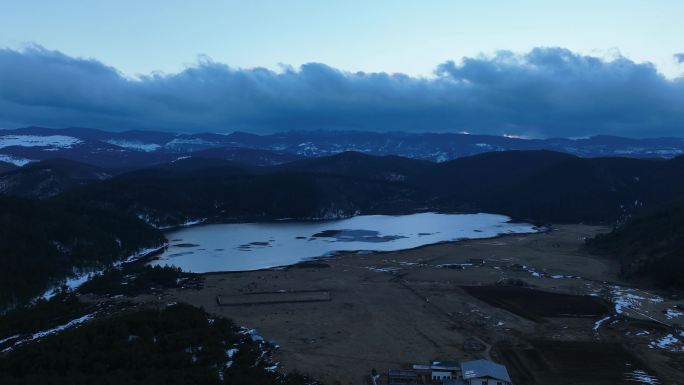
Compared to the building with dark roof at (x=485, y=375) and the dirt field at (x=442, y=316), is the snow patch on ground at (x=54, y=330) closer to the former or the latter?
the dirt field at (x=442, y=316)

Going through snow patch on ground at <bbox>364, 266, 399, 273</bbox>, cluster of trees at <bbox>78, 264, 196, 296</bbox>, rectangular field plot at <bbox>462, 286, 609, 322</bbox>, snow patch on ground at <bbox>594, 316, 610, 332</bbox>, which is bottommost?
snow patch on ground at <bbox>364, 266, 399, 273</bbox>

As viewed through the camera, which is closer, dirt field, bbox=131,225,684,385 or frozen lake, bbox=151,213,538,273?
dirt field, bbox=131,225,684,385

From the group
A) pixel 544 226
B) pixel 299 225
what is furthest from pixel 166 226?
pixel 544 226

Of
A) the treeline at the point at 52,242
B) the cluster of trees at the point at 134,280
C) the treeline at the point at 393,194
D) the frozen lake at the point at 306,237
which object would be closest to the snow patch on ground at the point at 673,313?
the frozen lake at the point at 306,237

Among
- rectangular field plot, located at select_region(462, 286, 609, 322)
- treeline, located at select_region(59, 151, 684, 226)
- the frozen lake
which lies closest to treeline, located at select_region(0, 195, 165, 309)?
the frozen lake

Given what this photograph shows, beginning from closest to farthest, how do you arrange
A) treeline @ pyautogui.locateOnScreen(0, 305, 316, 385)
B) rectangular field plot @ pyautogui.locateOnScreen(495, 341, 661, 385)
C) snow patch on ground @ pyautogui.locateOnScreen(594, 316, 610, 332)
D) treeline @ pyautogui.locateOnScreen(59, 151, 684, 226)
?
treeline @ pyautogui.locateOnScreen(0, 305, 316, 385), rectangular field plot @ pyautogui.locateOnScreen(495, 341, 661, 385), snow patch on ground @ pyautogui.locateOnScreen(594, 316, 610, 332), treeline @ pyautogui.locateOnScreen(59, 151, 684, 226)

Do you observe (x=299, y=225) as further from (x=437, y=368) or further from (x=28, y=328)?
(x=437, y=368)

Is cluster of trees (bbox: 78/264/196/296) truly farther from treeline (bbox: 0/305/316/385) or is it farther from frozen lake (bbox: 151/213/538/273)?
treeline (bbox: 0/305/316/385)
